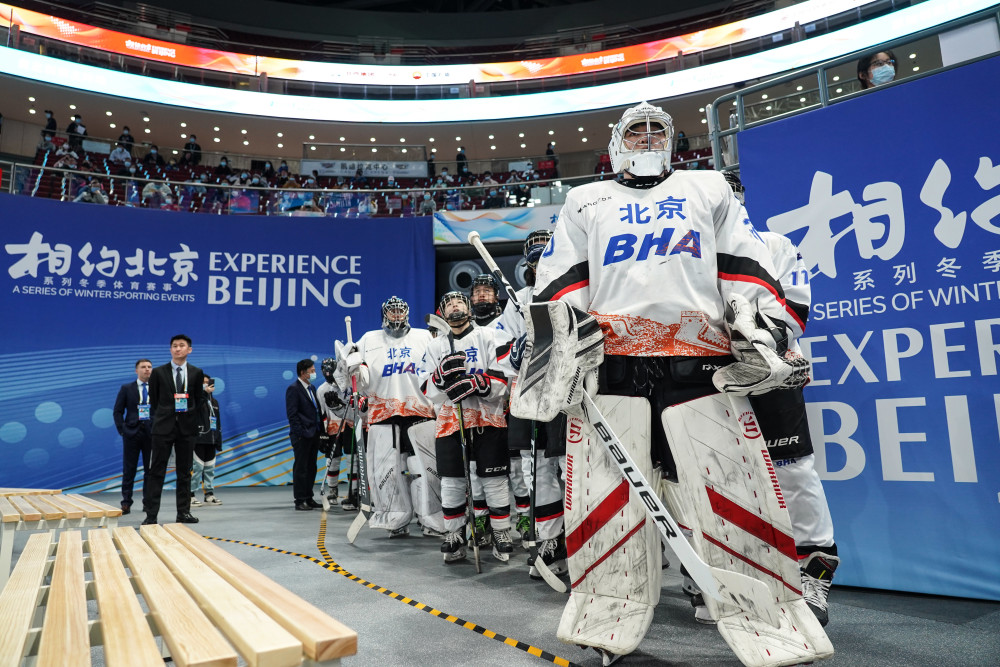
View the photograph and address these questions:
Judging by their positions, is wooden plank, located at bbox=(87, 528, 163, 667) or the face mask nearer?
wooden plank, located at bbox=(87, 528, 163, 667)

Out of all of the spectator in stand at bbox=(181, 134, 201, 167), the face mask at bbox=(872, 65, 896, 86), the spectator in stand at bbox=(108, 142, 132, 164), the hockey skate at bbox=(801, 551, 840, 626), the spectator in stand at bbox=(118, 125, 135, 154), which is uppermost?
the spectator in stand at bbox=(118, 125, 135, 154)

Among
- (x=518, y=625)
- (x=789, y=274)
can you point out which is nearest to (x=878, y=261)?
(x=789, y=274)

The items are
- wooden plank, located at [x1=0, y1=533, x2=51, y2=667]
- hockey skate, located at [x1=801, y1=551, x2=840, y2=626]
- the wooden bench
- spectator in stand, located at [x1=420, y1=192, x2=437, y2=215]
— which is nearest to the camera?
wooden plank, located at [x1=0, y1=533, x2=51, y2=667]

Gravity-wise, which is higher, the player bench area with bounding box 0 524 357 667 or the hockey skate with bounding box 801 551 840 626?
the player bench area with bounding box 0 524 357 667

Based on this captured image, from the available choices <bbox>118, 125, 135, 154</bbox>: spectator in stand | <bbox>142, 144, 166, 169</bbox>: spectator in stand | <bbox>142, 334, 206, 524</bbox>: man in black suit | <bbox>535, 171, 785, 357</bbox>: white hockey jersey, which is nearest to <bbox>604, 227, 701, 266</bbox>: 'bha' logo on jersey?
<bbox>535, 171, 785, 357</bbox>: white hockey jersey

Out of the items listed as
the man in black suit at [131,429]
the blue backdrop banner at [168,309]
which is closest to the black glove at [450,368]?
the man in black suit at [131,429]

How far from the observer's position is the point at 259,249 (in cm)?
1085

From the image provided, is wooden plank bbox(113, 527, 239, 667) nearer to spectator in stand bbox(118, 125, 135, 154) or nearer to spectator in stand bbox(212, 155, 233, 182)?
spectator in stand bbox(212, 155, 233, 182)

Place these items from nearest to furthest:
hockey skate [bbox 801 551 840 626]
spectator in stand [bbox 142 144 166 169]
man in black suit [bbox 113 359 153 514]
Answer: hockey skate [bbox 801 551 840 626], man in black suit [bbox 113 359 153 514], spectator in stand [bbox 142 144 166 169]

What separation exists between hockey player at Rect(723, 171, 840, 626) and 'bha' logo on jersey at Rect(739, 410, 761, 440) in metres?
0.50

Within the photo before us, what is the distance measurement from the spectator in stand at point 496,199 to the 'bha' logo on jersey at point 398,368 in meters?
6.86

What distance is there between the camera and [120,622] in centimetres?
134

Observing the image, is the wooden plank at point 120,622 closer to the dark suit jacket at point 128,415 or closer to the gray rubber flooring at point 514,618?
the gray rubber flooring at point 514,618

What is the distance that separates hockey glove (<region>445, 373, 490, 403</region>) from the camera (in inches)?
167
